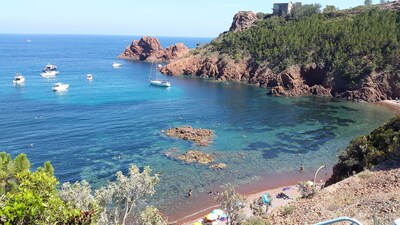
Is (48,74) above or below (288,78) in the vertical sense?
below

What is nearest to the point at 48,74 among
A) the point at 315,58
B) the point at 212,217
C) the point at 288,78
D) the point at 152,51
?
the point at 152,51

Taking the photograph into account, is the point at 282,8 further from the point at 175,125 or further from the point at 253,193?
the point at 253,193

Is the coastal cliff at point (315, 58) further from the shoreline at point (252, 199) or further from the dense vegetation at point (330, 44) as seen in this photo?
the shoreline at point (252, 199)

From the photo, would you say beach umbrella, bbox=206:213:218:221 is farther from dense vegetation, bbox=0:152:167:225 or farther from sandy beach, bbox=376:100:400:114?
sandy beach, bbox=376:100:400:114

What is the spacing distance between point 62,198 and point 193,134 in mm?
36990

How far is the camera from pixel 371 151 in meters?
31.5

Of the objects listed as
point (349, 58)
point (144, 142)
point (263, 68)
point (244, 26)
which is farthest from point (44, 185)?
point (244, 26)

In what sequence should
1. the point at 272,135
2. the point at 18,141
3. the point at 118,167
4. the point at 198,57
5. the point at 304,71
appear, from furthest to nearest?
1. the point at 198,57
2. the point at 304,71
3. the point at 272,135
4. the point at 18,141
5. the point at 118,167

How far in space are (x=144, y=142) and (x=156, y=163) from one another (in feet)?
28.6

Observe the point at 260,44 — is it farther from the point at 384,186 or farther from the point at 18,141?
the point at 384,186

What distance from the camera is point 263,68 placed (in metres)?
108

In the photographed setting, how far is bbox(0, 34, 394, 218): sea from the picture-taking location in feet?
144

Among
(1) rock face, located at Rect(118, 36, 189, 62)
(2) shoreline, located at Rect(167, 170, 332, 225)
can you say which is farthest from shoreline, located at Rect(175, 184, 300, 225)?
(1) rock face, located at Rect(118, 36, 189, 62)

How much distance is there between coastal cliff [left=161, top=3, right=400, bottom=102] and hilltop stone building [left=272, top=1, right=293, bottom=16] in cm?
1360
